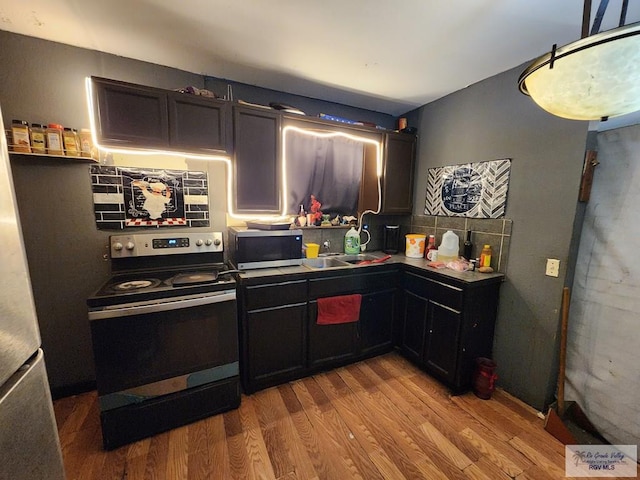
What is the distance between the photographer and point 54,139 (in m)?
1.70

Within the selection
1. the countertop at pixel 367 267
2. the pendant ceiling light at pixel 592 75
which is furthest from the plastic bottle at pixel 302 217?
the pendant ceiling light at pixel 592 75

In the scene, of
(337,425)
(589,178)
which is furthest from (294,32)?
(337,425)

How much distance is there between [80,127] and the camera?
1837mm

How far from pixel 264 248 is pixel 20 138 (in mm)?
1640

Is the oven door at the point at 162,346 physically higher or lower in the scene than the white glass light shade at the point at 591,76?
lower

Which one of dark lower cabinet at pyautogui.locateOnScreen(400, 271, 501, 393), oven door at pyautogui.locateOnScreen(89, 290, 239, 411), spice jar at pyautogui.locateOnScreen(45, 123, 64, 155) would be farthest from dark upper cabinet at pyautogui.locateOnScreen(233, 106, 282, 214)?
dark lower cabinet at pyautogui.locateOnScreen(400, 271, 501, 393)

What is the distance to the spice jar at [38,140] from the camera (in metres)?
1.66

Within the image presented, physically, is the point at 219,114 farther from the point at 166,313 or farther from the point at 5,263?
the point at 5,263

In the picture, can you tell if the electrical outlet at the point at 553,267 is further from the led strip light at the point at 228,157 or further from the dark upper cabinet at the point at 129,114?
the dark upper cabinet at the point at 129,114

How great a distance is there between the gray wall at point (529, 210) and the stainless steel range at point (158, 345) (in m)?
2.10

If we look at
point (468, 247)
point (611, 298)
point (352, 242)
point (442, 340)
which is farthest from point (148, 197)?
point (611, 298)

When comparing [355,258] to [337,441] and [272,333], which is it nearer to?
[272,333]

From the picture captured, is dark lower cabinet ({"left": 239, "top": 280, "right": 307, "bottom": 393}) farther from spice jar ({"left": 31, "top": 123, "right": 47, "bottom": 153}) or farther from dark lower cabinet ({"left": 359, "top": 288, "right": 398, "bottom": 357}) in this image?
spice jar ({"left": 31, "top": 123, "right": 47, "bottom": 153})

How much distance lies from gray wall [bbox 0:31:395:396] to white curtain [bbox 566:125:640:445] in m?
3.04
